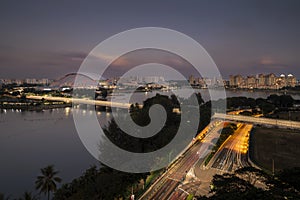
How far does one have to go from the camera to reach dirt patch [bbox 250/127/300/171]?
3695 mm

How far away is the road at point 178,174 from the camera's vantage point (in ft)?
8.83

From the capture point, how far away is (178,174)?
3301mm

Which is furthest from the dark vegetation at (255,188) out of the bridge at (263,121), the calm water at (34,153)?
the bridge at (263,121)

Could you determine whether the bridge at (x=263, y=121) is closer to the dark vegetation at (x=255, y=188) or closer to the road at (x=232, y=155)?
the road at (x=232, y=155)

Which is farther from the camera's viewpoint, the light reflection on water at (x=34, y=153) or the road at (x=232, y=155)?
the light reflection on water at (x=34, y=153)

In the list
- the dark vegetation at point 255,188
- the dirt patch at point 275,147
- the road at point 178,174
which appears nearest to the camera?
the dark vegetation at point 255,188

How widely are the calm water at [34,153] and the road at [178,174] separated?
1.69 m

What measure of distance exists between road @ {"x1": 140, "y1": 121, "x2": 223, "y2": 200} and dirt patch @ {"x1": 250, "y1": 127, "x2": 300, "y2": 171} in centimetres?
93

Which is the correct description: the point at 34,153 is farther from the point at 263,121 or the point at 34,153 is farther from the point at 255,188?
the point at 263,121

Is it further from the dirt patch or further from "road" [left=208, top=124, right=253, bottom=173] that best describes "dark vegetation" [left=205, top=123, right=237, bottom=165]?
the dirt patch

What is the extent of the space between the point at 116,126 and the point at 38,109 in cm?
853

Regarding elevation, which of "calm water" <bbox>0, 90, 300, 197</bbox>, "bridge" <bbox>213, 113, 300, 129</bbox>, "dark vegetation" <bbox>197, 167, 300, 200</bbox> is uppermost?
"dark vegetation" <bbox>197, 167, 300, 200</bbox>

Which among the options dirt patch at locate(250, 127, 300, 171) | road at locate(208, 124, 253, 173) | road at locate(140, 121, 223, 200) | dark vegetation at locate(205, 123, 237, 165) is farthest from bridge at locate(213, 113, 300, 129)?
road at locate(140, 121, 223, 200)

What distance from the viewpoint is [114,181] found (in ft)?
7.96
